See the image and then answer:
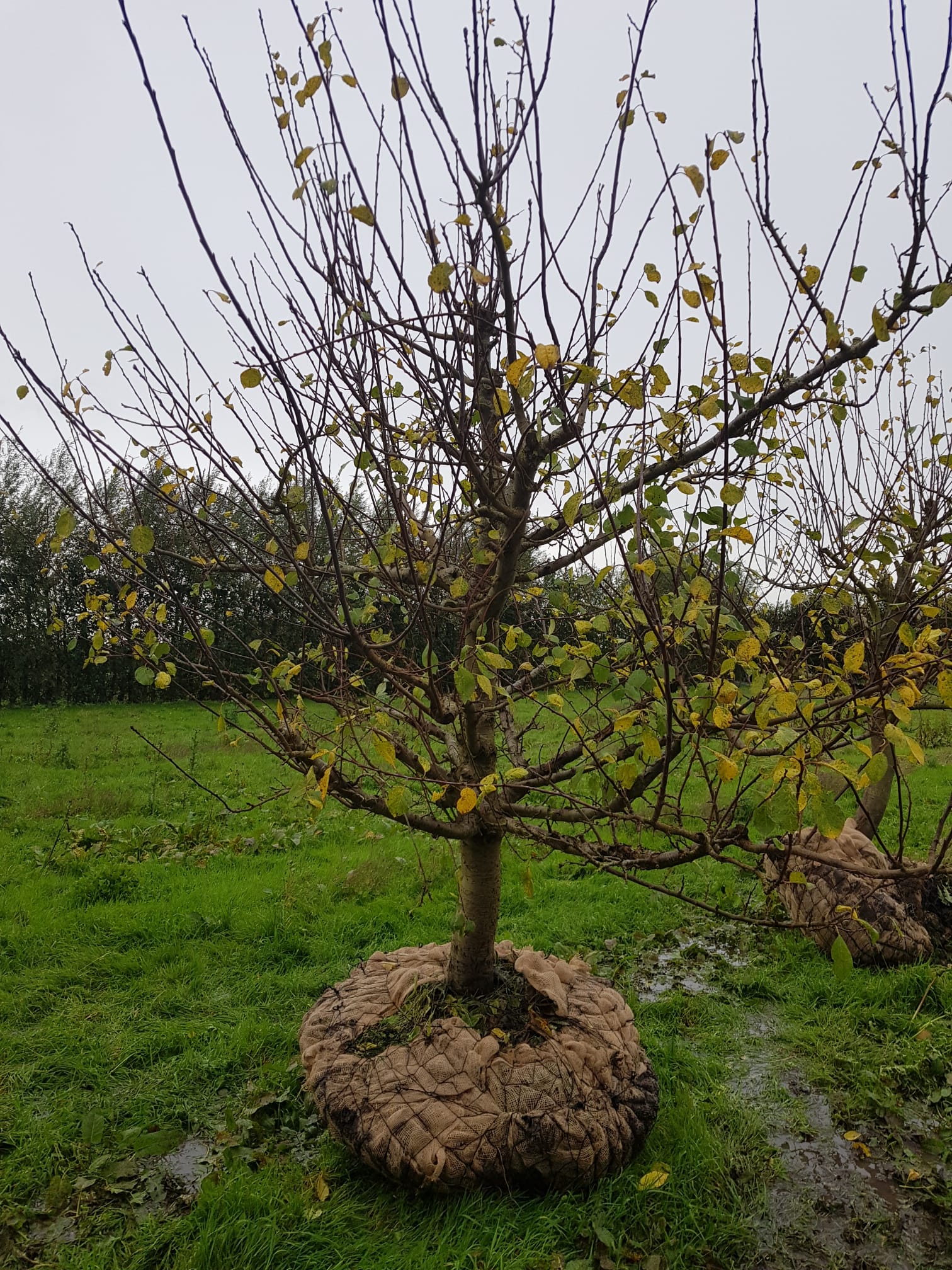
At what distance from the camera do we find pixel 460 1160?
8.31 ft

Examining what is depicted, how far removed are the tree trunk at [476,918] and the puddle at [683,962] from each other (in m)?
1.55

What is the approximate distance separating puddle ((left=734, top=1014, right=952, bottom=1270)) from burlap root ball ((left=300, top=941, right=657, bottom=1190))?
0.59 meters

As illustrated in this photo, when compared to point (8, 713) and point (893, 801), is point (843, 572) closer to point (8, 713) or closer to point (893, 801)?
point (893, 801)

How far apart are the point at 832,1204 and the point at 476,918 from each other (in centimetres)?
171

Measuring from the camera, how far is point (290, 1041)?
3715 mm

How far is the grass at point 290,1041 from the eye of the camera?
2.52 metres

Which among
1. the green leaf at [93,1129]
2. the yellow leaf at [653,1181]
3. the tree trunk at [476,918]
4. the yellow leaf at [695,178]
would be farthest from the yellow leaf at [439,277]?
the green leaf at [93,1129]

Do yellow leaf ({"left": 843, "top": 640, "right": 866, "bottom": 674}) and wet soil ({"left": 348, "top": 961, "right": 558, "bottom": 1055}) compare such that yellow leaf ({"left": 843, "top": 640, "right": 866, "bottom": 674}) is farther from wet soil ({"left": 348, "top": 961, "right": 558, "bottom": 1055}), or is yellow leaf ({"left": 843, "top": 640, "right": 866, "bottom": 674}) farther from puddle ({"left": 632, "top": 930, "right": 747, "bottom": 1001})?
puddle ({"left": 632, "top": 930, "right": 747, "bottom": 1001})

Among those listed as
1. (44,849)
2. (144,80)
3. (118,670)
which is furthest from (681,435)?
(118,670)

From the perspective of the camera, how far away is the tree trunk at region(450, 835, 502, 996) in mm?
3088

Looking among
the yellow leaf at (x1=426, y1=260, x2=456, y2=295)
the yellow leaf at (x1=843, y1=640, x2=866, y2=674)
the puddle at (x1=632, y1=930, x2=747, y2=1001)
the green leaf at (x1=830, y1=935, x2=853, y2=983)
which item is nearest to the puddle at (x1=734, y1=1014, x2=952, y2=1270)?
the puddle at (x1=632, y1=930, x2=747, y2=1001)

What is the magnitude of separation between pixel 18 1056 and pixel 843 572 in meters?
4.25

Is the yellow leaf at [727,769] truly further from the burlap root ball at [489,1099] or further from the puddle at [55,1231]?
the puddle at [55,1231]

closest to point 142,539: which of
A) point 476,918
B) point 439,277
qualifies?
point 439,277
